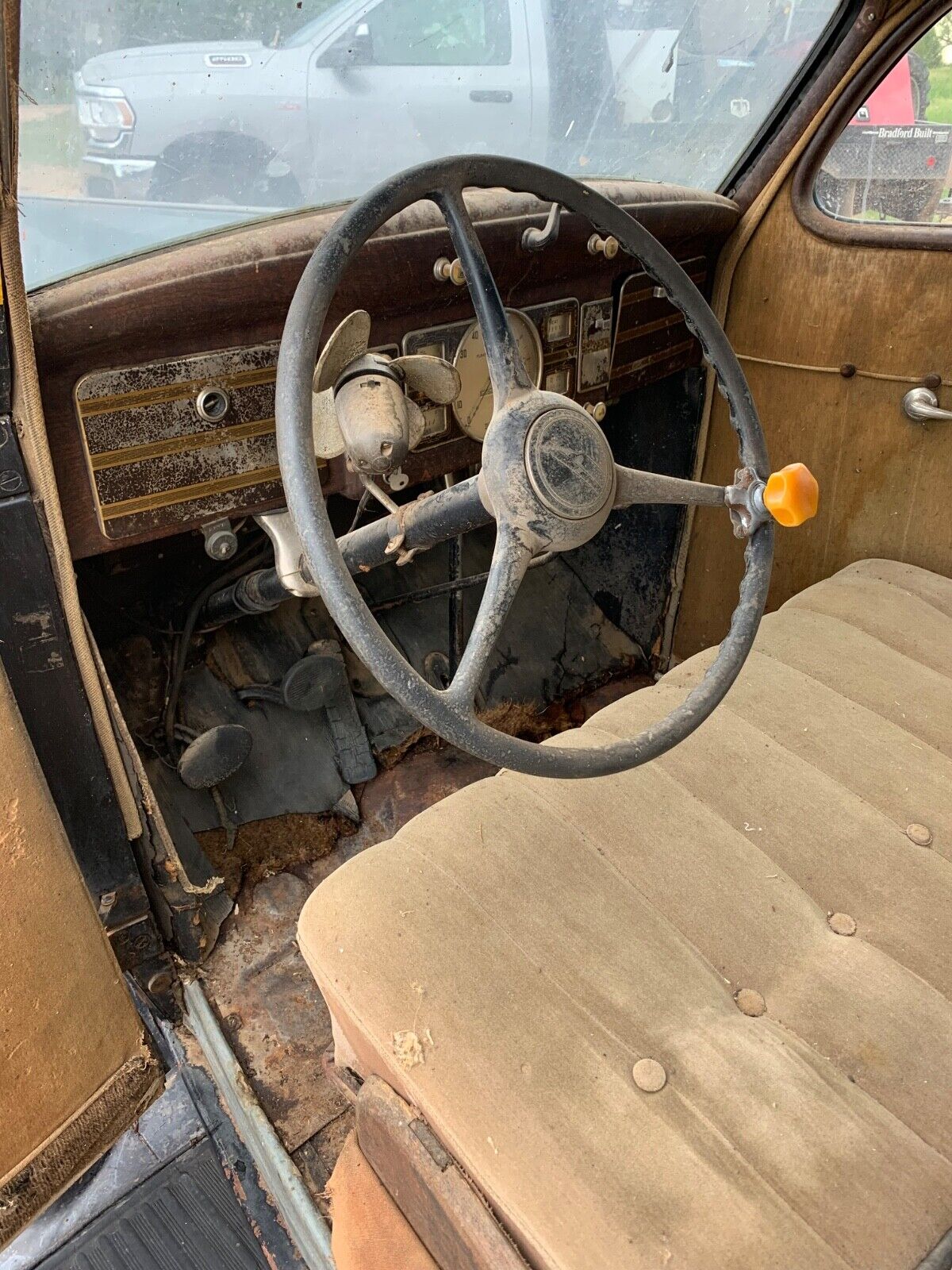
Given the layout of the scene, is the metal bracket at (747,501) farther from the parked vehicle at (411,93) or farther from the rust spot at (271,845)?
the rust spot at (271,845)

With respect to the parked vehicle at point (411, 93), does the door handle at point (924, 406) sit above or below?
below

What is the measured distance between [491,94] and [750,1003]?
4.73ft

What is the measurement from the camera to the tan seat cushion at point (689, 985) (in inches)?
31.9

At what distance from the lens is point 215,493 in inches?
52.6

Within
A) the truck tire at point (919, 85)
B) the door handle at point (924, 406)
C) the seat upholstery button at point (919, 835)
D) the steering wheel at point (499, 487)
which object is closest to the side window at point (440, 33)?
the steering wheel at point (499, 487)

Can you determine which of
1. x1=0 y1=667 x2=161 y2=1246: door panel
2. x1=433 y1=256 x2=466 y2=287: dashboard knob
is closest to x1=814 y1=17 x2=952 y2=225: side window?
x1=433 y1=256 x2=466 y2=287: dashboard knob

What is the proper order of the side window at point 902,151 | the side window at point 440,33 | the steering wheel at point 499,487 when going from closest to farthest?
the steering wheel at point 499,487
the side window at point 440,33
the side window at point 902,151

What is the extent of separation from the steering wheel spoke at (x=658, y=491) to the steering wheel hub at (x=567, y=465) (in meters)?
0.05

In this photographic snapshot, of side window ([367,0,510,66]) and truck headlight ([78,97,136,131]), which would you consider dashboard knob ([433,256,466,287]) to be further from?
truck headlight ([78,97,136,131])

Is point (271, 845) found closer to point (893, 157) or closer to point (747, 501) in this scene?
point (747, 501)

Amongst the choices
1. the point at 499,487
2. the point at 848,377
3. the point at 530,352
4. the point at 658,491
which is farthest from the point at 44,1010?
the point at 848,377

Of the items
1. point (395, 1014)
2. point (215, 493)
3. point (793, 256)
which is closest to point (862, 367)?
point (793, 256)

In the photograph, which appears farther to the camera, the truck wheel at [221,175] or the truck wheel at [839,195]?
the truck wheel at [839,195]

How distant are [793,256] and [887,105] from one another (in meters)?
0.31
